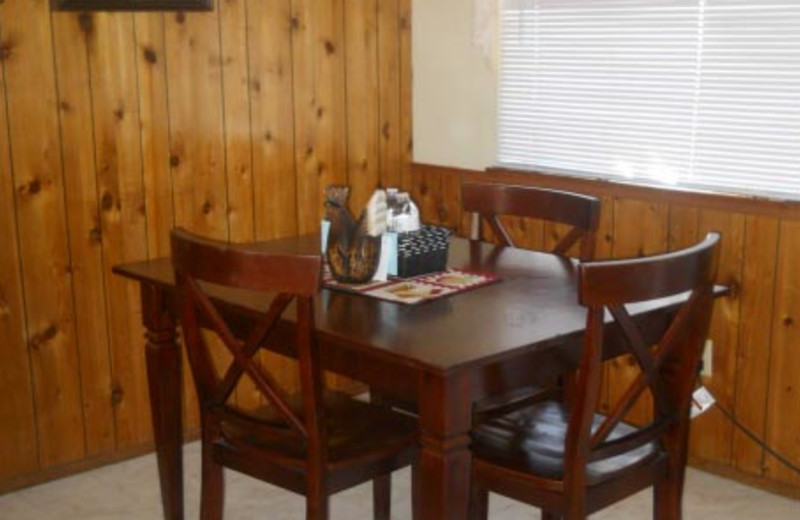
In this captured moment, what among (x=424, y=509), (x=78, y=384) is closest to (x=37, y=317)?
(x=78, y=384)

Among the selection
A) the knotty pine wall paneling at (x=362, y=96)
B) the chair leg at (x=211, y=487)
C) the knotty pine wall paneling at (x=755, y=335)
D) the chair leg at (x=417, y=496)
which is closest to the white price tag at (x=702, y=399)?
the knotty pine wall paneling at (x=755, y=335)

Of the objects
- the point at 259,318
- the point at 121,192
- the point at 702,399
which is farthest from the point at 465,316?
the point at 121,192

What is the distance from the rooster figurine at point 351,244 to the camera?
239 cm

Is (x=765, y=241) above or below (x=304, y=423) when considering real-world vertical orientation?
above

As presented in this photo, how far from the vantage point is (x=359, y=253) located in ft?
7.81

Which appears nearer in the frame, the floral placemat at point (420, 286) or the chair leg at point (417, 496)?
the chair leg at point (417, 496)

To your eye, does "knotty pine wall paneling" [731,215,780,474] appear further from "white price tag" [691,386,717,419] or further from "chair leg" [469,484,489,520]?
"chair leg" [469,484,489,520]

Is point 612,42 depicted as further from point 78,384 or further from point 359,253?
point 78,384

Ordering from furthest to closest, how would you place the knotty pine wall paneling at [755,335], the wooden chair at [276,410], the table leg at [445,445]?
1. the knotty pine wall paneling at [755,335]
2. the wooden chair at [276,410]
3. the table leg at [445,445]

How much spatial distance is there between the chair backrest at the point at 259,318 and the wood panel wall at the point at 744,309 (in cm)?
135

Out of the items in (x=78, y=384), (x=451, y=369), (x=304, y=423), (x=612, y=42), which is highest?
(x=612, y=42)

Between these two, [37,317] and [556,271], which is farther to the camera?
[37,317]

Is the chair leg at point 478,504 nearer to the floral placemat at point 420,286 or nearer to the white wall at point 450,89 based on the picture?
the floral placemat at point 420,286

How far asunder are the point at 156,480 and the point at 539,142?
5.30ft
